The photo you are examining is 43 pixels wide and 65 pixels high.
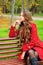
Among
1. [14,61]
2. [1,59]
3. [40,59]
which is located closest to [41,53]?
[40,59]

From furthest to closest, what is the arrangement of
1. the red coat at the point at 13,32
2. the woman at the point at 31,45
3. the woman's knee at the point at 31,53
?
the red coat at the point at 13,32
the woman at the point at 31,45
the woman's knee at the point at 31,53

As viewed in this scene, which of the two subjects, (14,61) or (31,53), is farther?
(14,61)

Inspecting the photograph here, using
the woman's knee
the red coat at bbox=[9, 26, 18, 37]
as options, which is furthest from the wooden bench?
the woman's knee

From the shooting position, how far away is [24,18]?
17.9 feet

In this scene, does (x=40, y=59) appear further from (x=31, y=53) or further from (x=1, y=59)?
(x=1, y=59)

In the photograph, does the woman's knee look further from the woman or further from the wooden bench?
the wooden bench

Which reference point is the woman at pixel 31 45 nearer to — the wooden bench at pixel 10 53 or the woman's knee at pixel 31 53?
the woman's knee at pixel 31 53

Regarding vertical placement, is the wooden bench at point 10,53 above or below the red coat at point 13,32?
below

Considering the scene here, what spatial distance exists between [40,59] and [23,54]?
1.10 feet

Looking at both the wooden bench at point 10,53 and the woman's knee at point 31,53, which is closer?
the woman's knee at point 31,53

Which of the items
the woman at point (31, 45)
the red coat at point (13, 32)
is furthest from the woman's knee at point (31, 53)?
the red coat at point (13, 32)

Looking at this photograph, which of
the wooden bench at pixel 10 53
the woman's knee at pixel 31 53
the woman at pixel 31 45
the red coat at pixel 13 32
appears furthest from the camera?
the red coat at pixel 13 32

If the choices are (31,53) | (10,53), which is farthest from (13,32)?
(31,53)

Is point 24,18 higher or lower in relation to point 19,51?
higher
